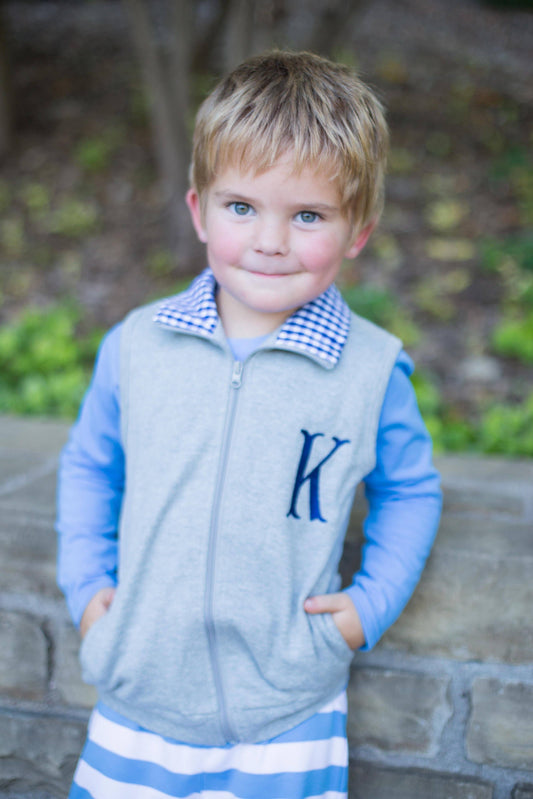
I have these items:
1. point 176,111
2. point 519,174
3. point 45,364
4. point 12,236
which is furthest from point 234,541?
point 519,174

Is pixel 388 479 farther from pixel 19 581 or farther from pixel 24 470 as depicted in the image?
pixel 24 470

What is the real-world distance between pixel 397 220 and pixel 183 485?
13.3ft

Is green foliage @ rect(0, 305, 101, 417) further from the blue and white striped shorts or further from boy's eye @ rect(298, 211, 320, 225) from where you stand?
boy's eye @ rect(298, 211, 320, 225)

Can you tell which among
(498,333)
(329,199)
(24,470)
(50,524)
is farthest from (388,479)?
(498,333)

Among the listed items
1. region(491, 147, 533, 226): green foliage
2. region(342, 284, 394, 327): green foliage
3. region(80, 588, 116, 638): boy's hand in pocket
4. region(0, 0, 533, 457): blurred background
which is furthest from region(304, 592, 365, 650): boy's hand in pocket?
region(491, 147, 533, 226): green foliage

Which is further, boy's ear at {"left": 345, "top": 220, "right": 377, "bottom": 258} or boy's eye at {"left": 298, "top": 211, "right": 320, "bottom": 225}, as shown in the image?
boy's ear at {"left": 345, "top": 220, "right": 377, "bottom": 258}

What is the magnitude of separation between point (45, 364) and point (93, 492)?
2030mm

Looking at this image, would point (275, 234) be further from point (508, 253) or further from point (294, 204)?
point (508, 253)

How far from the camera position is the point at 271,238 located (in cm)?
119

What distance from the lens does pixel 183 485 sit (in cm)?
128

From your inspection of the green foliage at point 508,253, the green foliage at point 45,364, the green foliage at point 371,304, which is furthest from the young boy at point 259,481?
the green foliage at point 508,253

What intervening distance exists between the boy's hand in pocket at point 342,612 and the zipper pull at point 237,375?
15.9 inches

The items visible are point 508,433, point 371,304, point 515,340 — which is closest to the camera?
point 508,433

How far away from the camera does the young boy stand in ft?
4.04
